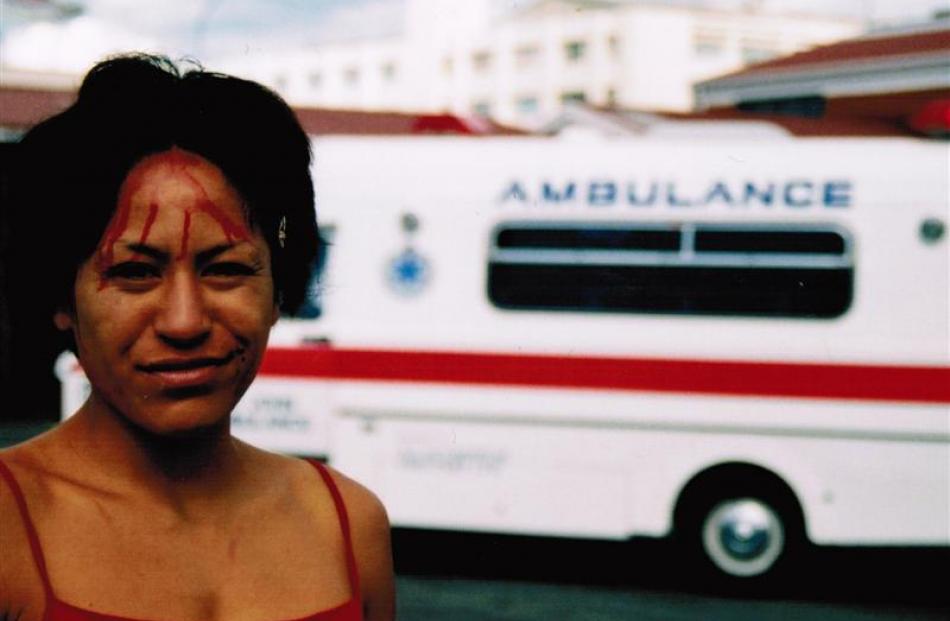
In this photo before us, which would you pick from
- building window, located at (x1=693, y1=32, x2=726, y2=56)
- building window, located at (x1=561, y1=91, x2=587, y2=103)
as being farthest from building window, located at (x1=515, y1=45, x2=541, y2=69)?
Answer: building window, located at (x1=693, y1=32, x2=726, y2=56)

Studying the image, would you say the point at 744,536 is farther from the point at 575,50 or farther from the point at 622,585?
the point at 575,50

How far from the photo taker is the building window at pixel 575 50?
219ft

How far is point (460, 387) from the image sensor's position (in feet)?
24.8

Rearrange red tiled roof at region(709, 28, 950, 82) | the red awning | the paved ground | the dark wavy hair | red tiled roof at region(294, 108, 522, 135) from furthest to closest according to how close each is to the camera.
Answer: red tiled roof at region(709, 28, 950, 82)
red tiled roof at region(294, 108, 522, 135)
the red awning
the paved ground
the dark wavy hair

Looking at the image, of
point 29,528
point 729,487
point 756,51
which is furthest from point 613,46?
point 29,528

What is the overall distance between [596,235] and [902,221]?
1.75 metres

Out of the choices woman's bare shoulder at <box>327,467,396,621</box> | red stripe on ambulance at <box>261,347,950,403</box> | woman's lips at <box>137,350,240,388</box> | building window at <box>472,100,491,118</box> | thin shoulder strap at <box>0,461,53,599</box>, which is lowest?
red stripe on ambulance at <box>261,347,950,403</box>

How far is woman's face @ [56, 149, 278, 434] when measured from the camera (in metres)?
1.21

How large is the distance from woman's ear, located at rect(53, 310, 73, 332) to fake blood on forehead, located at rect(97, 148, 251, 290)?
79 millimetres

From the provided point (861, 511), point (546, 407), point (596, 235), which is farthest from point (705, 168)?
point (861, 511)

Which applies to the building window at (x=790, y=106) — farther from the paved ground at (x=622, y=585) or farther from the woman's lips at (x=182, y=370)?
the woman's lips at (x=182, y=370)

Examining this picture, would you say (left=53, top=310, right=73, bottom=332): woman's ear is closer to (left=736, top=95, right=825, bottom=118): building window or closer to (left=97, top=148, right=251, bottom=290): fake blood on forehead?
(left=97, top=148, right=251, bottom=290): fake blood on forehead

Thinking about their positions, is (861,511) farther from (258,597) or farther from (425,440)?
(258,597)

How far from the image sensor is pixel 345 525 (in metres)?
1.43
